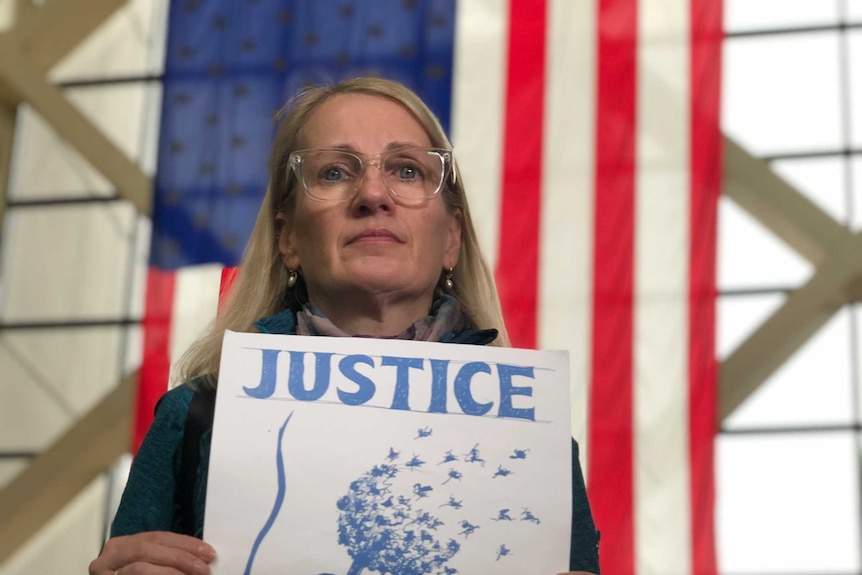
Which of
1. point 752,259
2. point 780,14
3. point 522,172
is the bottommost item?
point 522,172

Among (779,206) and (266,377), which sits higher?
(779,206)

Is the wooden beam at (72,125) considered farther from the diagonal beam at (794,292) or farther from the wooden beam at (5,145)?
the diagonal beam at (794,292)

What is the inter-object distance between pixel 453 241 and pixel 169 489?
0.61 metres

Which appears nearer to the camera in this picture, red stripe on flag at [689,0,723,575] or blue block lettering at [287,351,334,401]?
blue block lettering at [287,351,334,401]

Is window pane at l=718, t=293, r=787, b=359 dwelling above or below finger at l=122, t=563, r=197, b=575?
above

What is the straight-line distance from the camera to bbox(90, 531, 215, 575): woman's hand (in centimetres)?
134

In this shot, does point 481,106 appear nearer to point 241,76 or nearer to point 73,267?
point 241,76

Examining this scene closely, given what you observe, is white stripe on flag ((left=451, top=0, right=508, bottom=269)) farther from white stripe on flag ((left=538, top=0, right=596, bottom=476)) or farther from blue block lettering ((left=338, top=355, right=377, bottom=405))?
blue block lettering ((left=338, top=355, right=377, bottom=405))

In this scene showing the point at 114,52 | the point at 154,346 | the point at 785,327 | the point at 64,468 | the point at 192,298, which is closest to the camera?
the point at 154,346

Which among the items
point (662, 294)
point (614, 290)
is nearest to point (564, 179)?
point (614, 290)

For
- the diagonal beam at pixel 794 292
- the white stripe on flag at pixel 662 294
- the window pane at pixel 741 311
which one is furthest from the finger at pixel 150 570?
the window pane at pixel 741 311

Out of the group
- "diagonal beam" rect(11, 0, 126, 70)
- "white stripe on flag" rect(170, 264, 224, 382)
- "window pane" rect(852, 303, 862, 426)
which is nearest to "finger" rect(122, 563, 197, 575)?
"white stripe on flag" rect(170, 264, 224, 382)

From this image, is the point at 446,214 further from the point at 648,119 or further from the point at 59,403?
the point at 59,403

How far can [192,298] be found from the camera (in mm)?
5961
